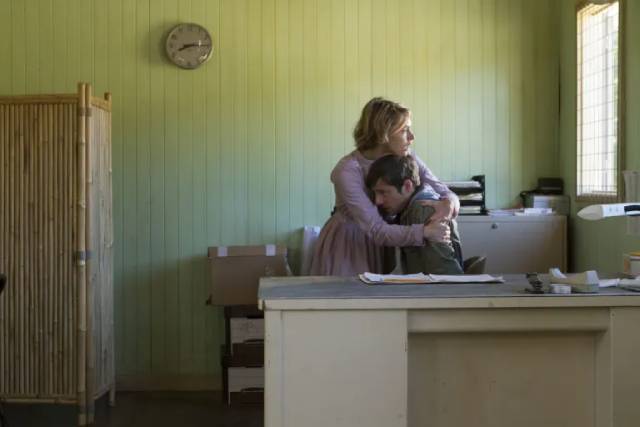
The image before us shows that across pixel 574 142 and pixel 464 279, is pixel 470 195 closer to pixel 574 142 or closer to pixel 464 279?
pixel 574 142

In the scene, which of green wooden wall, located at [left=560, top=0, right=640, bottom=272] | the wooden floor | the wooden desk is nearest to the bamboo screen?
the wooden floor

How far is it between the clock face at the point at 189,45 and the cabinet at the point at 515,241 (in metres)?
1.85

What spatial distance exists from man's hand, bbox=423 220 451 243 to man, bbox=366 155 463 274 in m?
0.04

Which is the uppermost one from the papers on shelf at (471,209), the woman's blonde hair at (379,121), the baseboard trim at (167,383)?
the woman's blonde hair at (379,121)

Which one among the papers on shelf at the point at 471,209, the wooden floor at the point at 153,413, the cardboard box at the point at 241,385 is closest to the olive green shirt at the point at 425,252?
the papers on shelf at the point at 471,209

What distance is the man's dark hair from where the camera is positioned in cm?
306

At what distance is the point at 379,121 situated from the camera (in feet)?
10.2

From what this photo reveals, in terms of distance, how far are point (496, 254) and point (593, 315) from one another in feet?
7.54

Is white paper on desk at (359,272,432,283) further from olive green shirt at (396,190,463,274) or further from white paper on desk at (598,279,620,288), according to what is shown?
white paper on desk at (598,279,620,288)

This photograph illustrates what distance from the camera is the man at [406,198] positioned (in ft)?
9.82

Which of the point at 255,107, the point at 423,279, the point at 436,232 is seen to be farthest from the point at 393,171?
the point at 255,107

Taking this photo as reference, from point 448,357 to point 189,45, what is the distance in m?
3.12

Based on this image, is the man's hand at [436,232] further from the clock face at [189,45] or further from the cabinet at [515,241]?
the clock face at [189,45]

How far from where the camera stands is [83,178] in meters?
4.24
